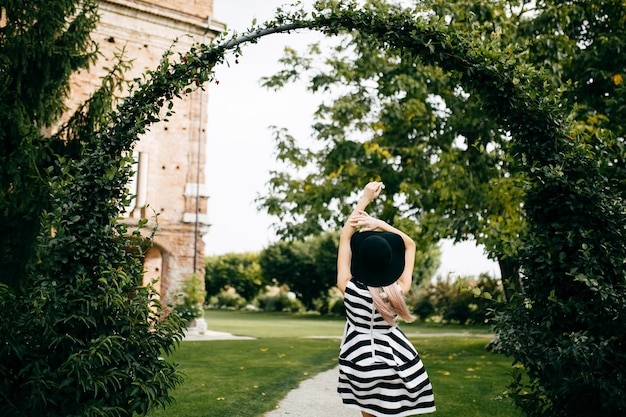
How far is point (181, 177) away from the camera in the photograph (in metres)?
18.1

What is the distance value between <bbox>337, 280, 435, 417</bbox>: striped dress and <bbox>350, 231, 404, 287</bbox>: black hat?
10 cm

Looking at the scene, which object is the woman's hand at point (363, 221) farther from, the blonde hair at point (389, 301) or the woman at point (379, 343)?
the blonde hair at point (389, 301)

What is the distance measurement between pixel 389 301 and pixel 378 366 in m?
0.44

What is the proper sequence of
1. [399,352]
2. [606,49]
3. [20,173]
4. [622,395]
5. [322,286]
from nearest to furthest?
[399,352]
[622,395]
[20,173]
[606,49]
[322,286]

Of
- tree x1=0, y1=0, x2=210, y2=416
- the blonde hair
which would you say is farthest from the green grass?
the blonde hair

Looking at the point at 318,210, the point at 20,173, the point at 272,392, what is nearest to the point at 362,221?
the point at 272,392

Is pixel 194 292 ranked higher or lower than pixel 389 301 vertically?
lower

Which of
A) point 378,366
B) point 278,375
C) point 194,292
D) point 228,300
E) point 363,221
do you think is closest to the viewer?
point 378,366

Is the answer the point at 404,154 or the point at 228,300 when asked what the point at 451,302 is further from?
the point at 228,300

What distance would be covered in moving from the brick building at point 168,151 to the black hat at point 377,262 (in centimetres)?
1422

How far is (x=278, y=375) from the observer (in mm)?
9531

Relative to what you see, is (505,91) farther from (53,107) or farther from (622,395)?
(53,107)

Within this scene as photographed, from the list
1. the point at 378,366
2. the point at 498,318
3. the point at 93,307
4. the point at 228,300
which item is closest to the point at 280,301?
the point at 228,300

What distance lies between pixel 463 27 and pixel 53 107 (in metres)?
8.68
